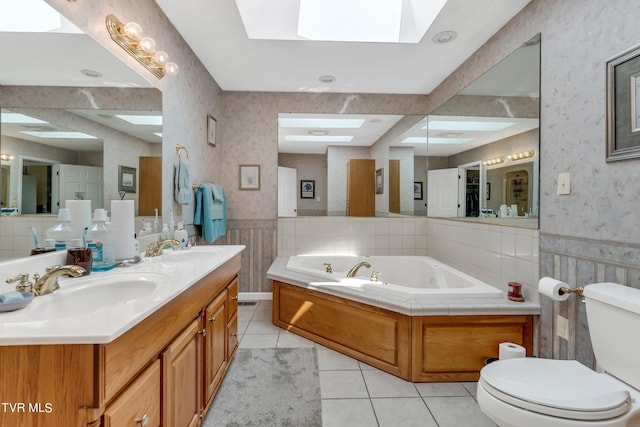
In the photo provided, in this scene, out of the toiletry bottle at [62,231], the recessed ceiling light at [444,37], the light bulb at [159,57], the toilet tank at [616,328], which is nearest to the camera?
the toilet tank at [616,328]

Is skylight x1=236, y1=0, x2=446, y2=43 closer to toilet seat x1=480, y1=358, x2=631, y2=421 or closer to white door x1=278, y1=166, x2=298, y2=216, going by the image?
white door x1=278, y1=166, x2=298, y2=216

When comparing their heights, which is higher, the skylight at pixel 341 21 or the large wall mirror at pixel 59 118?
the skylight at pixel 341 21

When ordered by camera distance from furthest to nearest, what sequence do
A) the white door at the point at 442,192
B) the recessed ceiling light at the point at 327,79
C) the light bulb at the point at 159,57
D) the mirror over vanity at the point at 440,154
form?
1. the recessed ceiling light at the point at 327,79
2. the white door at the point at 442,192
3. the mirror over vanity at the point at 440,154
4. the light bulb at the point at 159,57

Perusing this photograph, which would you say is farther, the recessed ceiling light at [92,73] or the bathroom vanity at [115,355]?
the recessed ceiling light at [92,73]

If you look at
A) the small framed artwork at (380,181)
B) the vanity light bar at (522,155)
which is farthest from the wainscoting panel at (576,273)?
the small framed artwork at (380,181)

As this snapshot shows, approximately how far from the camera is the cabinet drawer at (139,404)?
83 centimetres

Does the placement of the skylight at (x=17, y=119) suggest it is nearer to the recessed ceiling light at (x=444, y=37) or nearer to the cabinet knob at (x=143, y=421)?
the cabinet knob at (x=143, y=421)

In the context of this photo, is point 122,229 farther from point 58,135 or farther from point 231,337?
point 231,337

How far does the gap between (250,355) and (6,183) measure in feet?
5.78

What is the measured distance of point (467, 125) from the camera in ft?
9.13

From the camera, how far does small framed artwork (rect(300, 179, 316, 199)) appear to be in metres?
3.69

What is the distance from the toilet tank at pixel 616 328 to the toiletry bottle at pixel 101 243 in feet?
6.90

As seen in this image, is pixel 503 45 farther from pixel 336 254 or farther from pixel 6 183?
pixel 6 183

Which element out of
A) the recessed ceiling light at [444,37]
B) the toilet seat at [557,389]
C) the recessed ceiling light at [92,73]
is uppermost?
the recessed ceiling light at [444,37]
